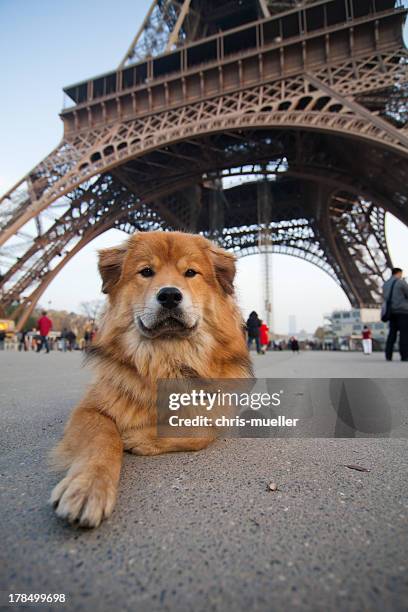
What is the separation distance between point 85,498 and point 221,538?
34 cm

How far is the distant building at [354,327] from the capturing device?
28375 millimetres

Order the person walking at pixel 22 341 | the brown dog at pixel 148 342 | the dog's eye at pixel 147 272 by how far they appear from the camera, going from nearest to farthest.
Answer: the brown dog at pixel 148 342, the dog's eye at pixel 147 272, the person walking at pixel 22 341

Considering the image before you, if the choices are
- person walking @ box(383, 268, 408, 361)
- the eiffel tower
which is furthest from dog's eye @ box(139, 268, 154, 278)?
the eiffel tower

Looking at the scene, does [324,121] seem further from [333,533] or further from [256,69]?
[333,533]

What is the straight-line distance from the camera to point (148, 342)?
1.65 metres

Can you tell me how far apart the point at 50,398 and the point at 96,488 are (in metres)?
2.64

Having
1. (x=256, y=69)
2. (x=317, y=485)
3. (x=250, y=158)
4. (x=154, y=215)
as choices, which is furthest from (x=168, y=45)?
(x=317, y=485)

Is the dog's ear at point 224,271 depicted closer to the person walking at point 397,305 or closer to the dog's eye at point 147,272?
the dog's eye at point 147,272

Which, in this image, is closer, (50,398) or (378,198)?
(50,398)

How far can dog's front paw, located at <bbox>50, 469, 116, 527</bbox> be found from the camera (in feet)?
2.64

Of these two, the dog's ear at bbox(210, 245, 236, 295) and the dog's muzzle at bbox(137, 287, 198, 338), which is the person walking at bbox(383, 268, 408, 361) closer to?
the dog's ear at bbox(210, 245, 236, 295)

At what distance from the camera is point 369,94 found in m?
12.9

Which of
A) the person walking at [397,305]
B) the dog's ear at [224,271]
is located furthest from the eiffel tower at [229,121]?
the dog's ear at [224,271]

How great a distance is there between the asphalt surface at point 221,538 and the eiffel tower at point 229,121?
1307 centimetres
